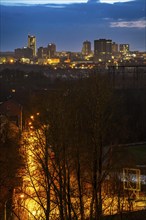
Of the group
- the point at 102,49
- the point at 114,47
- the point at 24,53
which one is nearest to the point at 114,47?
the point at 114,47

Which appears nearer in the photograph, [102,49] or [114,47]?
[102,49]

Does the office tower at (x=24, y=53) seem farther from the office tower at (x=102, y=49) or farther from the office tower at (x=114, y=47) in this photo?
the office tower at (x=114, y=47)

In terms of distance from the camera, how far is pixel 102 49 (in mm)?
87938

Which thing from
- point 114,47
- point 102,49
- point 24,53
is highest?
point 114,47

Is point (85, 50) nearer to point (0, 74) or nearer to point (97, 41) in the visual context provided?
Result: point (97, 41)

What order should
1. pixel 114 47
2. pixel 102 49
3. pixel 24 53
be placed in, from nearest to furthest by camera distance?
pixel 102 49 < pixel 24 53 < pixel 114 47

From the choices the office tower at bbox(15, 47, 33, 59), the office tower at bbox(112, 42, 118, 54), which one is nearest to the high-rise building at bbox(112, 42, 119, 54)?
the office tower at bbox(112, 42, 118, 54)

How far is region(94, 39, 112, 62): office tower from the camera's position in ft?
284

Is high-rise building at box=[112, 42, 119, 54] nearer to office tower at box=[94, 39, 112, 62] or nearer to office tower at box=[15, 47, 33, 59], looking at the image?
office tower at box=[94, 39, 112, 62]

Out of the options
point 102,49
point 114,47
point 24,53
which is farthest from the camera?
point 114,47

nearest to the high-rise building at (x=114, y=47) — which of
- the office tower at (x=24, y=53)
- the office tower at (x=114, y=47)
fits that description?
the office tower at (x=114, y=47)

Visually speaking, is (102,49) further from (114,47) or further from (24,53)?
(24,53)

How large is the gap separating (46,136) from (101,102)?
897 millimetres

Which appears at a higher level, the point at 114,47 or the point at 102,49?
the point at 114,47
